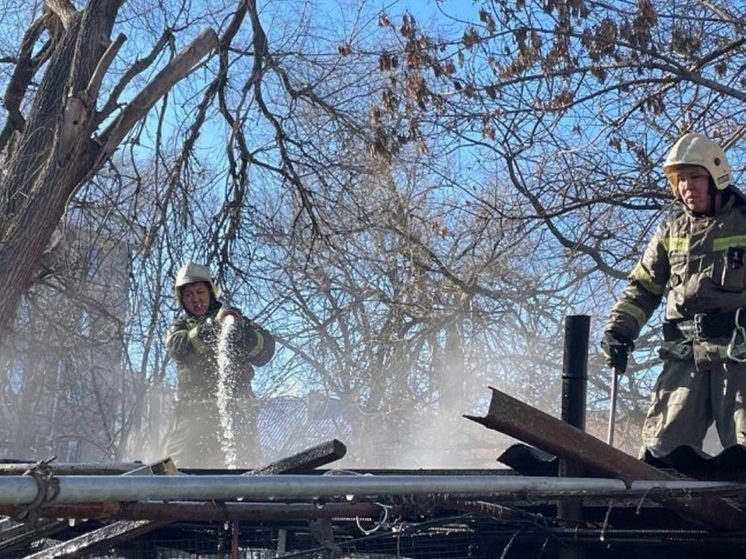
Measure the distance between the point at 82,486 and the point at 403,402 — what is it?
17.4m

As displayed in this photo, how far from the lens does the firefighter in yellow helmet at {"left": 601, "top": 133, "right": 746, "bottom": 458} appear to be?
465 cm

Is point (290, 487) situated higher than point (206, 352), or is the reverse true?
point (206, 352)

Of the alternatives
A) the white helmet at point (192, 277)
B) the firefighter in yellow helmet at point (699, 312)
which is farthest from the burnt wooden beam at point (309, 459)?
the white helmet at point (192, 277)

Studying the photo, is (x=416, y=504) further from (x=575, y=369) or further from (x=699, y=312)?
(x=699, y=312)

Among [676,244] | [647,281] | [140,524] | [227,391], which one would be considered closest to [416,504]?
[140,524]

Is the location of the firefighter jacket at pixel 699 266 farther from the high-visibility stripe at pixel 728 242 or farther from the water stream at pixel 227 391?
the water stream at pixel 227 391

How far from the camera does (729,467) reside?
338 centimetres

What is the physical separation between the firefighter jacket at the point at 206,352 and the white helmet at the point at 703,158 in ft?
11.1

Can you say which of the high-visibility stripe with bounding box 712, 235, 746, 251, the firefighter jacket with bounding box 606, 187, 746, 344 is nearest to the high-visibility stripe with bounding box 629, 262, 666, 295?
the firefighter jacket with bounding box 606, 187, 746, 344

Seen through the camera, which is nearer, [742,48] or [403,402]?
[742,48]

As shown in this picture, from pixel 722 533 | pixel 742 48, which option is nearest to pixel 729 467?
pixel 722 533

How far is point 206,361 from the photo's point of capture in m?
7.52

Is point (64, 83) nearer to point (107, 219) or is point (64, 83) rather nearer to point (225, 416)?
point (107, 219)

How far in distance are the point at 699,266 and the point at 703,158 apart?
46 cm
